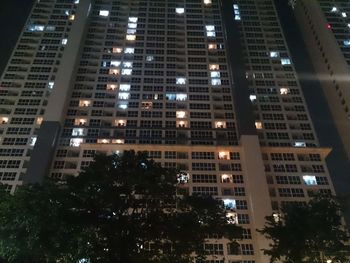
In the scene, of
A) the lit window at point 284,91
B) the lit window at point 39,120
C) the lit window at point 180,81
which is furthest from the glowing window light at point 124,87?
the lit window at point 284,91

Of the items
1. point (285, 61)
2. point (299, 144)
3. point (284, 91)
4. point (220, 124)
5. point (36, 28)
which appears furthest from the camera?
point (36, 28)

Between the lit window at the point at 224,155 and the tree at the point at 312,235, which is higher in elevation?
the lit window at the point at 224,155

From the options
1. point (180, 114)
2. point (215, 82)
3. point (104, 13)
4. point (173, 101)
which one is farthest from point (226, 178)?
point (104, 13)

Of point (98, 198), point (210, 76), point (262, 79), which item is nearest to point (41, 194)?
point (98, 198)

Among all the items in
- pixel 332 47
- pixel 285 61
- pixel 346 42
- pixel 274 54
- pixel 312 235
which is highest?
pixel 346 42

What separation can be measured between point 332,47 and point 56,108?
180 feet

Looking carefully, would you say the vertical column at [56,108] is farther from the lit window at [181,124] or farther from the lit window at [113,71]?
the lit window at [181,124]

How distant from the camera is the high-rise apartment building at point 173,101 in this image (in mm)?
55375

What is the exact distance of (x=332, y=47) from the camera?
7425 centimetres

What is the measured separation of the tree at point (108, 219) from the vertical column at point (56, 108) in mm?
30718

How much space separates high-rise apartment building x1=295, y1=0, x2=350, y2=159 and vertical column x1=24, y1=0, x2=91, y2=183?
1962 inches

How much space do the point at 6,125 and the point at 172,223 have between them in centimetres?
4738

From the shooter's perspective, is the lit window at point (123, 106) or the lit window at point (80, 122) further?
the lit window at point (123, 106)

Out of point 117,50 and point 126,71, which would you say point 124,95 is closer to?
point 126,71
